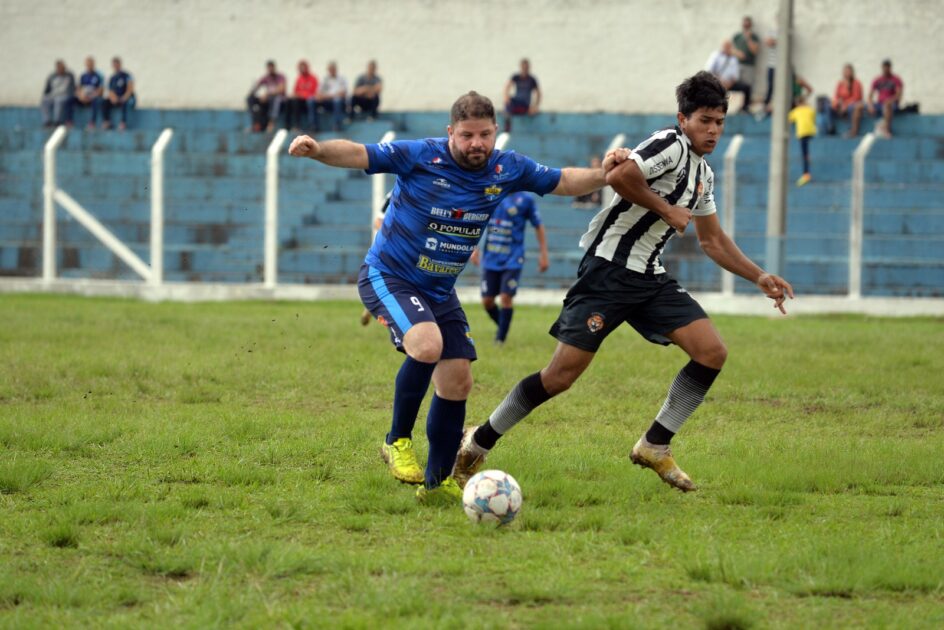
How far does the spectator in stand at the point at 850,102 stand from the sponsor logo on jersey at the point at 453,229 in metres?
18.9

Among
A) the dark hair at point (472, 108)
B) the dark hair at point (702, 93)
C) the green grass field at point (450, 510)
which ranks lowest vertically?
the green grass field at point (450, 510)

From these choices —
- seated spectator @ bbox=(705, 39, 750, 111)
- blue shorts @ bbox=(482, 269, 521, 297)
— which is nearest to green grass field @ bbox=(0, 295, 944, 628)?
blue shorts @ bbox=(482, 269, 521, 297)

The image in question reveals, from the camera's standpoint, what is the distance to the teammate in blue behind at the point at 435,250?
6535 millimetres

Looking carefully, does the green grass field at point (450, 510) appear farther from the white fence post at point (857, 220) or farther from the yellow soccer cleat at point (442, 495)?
the white fence post at point (857, 220)

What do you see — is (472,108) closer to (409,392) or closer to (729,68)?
(409,392)

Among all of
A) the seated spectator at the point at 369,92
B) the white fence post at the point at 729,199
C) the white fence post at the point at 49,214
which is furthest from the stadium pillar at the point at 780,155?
the white fence post at the point at 49,214

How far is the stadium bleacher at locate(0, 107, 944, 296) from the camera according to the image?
20266 mm

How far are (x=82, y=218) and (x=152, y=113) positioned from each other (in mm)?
7332

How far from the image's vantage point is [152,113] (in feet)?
94.7

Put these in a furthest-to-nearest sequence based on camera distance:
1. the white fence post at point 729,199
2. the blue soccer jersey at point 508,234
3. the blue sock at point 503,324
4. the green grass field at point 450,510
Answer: the white fence post at point 729,199 → the blue soccer jersey at point 508,234 → the blue sock at point 503,324 → the green grass field at point 450,510

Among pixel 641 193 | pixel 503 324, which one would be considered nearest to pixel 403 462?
pixel 641 193

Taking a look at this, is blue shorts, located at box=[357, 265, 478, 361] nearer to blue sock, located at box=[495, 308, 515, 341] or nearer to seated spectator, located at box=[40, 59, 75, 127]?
blue sock, located at box=[495, 308, 515, 341]

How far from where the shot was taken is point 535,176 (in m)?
6.98

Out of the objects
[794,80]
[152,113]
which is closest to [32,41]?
[152,113]
